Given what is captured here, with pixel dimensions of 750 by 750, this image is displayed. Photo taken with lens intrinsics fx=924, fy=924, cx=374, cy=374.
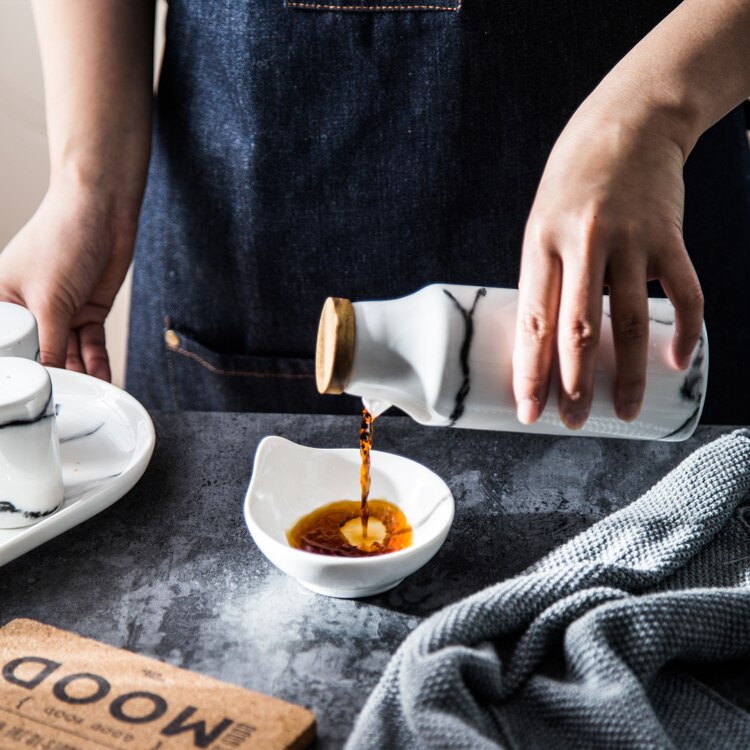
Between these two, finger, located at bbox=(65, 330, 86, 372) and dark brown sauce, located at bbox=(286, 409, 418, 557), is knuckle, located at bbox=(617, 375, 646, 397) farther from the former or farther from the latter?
finger, located at bbox=(65, 330, 86, 372)

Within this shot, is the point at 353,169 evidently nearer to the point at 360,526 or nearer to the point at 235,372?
the point at 235,372

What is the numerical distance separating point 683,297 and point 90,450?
574 millimetres

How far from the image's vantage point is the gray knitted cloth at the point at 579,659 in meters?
0.56

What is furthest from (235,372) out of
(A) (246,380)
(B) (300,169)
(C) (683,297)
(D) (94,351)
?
(C) (683,297)

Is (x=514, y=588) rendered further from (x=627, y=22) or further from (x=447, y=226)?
(x=627, y=22)

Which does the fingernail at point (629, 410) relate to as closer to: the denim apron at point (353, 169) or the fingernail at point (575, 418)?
the fingernail at point (575, 418)

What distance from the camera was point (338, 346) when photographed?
655mm

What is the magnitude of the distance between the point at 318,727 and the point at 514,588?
0.17m

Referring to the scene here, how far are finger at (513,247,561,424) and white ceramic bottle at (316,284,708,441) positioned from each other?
18 mm

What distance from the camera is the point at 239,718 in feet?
1.93

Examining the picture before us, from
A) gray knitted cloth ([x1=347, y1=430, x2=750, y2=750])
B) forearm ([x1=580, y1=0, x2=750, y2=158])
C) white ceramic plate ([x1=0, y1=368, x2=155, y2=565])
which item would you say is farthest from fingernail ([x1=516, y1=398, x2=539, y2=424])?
white ceramic plate ([x1=0, y1=368, x2=155, y2=565])

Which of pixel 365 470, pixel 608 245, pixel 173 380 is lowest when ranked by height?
pixel 173 380

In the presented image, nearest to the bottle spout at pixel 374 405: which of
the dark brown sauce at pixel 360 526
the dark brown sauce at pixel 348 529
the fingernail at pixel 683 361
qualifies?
the dark brown sauce at pixel 360 526

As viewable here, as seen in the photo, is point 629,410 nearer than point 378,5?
Yes
